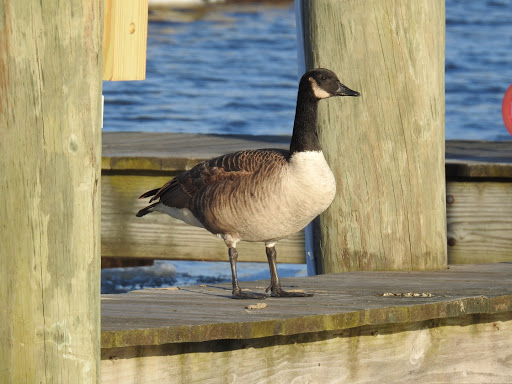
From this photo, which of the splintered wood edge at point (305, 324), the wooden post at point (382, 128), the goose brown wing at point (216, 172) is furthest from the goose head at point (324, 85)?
the splintered wood edge at point (305, 324)

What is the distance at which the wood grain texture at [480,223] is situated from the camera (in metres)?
7.93

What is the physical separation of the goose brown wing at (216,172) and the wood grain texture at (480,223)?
2224 mm

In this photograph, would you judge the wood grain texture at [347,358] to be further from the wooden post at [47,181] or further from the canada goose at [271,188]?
the wooden post at [47,181]

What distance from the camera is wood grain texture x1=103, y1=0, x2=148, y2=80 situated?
478 cm

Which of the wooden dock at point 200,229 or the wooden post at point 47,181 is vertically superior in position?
the wooden post at point 47,181

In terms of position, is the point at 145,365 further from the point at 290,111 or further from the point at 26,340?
the point at 290,111

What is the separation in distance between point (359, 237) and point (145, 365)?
230cm

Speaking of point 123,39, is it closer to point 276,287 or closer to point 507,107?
point 276,287

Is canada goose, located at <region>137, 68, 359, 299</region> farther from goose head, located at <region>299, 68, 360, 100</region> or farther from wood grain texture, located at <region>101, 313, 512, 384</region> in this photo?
wood grain texture, located at <region>101, 313, 512, 384</region>

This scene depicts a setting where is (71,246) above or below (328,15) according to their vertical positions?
below

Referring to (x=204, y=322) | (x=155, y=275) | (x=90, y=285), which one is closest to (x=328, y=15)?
(x=204, y=322)

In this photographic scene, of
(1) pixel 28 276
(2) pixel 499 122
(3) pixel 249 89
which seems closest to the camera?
(1) pixel 28 276

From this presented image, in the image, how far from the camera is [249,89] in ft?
83.3

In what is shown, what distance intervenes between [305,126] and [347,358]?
53.6 inches
